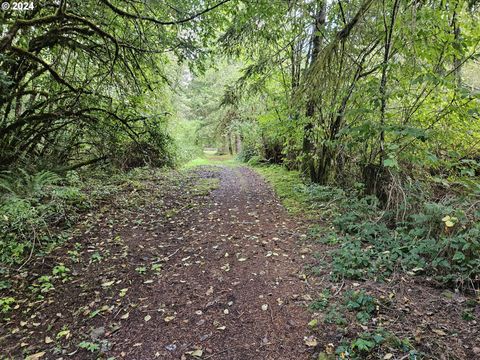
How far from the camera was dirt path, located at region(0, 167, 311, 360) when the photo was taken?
8.40ft

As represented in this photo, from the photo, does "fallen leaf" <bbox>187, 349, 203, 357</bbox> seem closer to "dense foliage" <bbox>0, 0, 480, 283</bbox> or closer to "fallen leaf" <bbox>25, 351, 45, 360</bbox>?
"fallen leaf" <bbox>25, 351, 45, 360</bbox>

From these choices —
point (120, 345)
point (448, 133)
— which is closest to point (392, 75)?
point (448, 133)

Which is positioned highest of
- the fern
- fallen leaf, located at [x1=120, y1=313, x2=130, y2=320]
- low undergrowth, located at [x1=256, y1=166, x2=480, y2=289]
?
the fern

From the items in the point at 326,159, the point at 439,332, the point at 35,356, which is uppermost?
the point at 326,159

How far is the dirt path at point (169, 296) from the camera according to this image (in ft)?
8.40

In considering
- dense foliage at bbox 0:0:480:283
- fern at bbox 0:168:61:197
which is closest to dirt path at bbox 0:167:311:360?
dense foliage at bbox 0:0:480:283

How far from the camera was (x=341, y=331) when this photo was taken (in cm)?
246

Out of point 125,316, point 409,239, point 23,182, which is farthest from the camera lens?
point 23,182

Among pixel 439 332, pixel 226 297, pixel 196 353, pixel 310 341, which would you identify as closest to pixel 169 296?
pixel 226 297

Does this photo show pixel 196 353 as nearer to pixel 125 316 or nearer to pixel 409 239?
pixel 125 316

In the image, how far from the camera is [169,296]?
324cm

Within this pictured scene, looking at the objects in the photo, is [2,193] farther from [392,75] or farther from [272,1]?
[392,75]

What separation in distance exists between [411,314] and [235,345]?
1.60m

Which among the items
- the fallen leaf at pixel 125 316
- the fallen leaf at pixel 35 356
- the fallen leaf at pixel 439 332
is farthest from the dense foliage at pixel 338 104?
the fallen leaf at pixel 125 316
